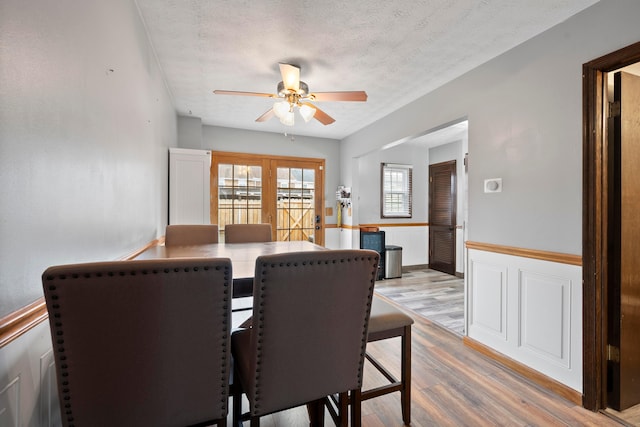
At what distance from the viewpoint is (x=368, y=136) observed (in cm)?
433

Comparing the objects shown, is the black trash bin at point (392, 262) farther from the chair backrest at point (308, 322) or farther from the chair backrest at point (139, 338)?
the chair backrest at point (139, 338)

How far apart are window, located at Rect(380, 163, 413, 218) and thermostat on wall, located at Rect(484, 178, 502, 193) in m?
2.97

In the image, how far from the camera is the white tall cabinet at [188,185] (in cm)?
352

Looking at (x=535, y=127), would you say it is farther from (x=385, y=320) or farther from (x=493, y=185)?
(x=385, y=320)

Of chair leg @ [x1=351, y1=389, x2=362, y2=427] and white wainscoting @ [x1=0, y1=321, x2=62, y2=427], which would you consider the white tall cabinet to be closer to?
white wainscoting @ [x1=0, y1=321, x2=62, y2=427]

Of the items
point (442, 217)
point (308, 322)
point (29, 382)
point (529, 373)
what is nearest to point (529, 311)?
point (529, 373)

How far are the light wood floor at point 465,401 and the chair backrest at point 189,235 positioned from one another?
59.1 inches

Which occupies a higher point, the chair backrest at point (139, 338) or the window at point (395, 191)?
the window at point (395, 191)

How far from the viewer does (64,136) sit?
104 centimetres

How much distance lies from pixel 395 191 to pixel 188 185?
3626 millimetres

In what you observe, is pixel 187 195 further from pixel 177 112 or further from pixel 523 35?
pixel 523 35

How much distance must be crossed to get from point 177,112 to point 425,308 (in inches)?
160

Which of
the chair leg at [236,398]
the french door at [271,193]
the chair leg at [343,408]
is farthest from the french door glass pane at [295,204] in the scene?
the chair leg at [343,408]

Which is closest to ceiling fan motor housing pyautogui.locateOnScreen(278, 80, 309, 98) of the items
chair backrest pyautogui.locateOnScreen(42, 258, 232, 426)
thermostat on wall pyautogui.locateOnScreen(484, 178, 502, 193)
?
thermostat on wall pyautogui.locateOnScreen(484, 178, 502, 193)
